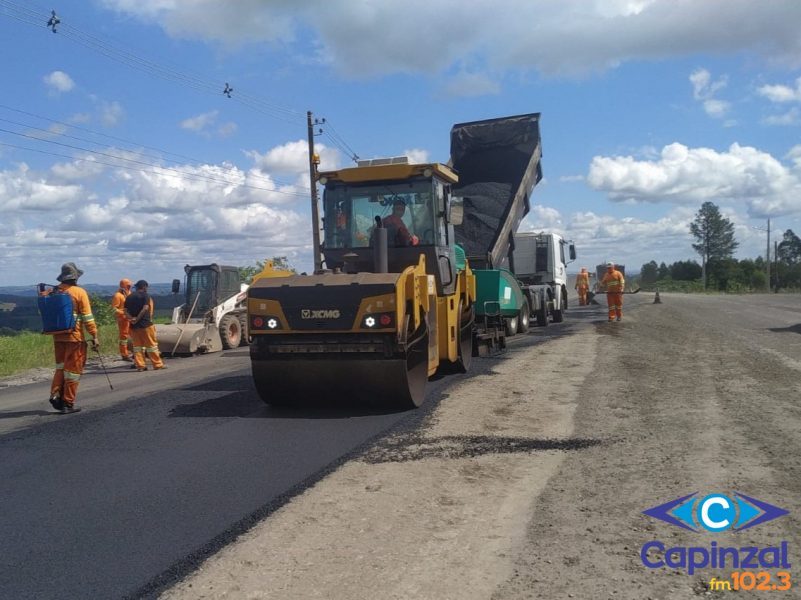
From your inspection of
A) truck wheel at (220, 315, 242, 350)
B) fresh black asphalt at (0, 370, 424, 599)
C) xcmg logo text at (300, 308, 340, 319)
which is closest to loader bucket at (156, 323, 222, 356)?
truck wheel at (220, 315, 242, 350)

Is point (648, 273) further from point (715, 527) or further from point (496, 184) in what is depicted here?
point (715, 527)

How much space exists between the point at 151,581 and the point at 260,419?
12.1ft

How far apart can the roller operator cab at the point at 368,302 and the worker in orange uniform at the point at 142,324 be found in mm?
5119

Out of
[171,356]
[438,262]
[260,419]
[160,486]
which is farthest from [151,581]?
[171,356]

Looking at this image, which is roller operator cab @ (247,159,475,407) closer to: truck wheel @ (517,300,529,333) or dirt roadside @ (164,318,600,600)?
dirt roadside @ (164,318,600,600)

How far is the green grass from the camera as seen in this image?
45.5ft

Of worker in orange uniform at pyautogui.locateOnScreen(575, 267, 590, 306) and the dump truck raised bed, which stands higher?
the dump truck raised bed

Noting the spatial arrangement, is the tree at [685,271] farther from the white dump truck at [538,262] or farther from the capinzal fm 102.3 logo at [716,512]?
the capinzal fm 102.3 logo at [716,512]

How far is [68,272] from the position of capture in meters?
8.19

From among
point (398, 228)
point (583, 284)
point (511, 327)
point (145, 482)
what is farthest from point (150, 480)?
point (583, 284)

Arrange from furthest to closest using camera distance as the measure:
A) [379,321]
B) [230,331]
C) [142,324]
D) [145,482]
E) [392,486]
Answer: [230,331]
[142,324]
[379,321]
[145,482]
[392,486]

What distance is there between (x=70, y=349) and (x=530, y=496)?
571 centimetres

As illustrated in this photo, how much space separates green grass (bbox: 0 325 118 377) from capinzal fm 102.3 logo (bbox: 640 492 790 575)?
12.3 metres

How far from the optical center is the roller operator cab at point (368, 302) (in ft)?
22.5
